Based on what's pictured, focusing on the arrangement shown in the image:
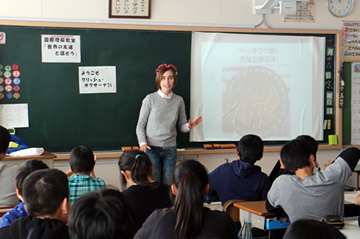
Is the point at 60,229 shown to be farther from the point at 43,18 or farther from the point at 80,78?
the point at 43,18

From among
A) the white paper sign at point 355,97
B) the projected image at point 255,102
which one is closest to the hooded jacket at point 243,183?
the projected image at point 255,102

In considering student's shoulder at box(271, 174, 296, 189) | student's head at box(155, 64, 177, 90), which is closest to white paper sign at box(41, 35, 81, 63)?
student's head at box(155, 64, 177, 90)

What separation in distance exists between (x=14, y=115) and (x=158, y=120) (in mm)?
1472

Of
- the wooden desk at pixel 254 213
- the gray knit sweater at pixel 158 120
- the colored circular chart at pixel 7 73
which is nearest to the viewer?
the wooden desk at pixel 254 213

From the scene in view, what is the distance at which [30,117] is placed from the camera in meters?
3.77

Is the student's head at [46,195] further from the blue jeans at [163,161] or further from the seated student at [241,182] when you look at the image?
the blue jeans at [163,161]

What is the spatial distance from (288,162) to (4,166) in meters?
1.76

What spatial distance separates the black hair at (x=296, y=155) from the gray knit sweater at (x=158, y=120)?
1816mm

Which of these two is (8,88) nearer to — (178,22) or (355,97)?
(178,22)

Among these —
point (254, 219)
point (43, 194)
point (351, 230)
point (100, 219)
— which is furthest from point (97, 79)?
point (100, 219)

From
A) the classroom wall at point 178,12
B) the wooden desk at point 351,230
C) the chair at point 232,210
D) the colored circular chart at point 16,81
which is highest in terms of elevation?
the classroom wall at point 178,12

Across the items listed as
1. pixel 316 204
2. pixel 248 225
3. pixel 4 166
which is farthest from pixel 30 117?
pixel 316 204

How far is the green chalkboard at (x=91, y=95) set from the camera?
12.3 ft

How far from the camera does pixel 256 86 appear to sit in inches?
173
